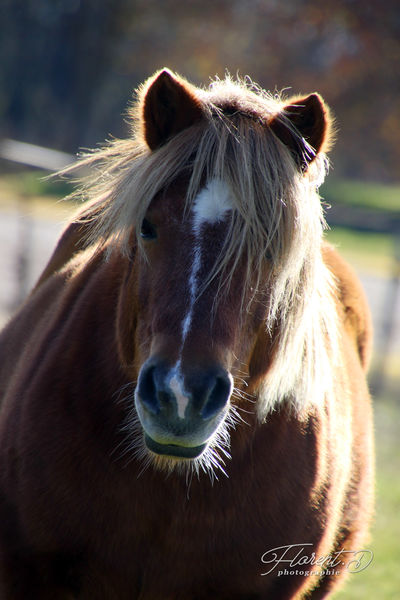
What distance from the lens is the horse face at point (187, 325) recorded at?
74.4 inches

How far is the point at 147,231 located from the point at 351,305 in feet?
6.51

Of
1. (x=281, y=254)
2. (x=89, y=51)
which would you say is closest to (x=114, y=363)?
(x=281, y=254)

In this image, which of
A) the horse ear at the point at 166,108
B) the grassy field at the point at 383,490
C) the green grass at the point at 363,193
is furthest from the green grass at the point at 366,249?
the horse ear at the point at 166,108

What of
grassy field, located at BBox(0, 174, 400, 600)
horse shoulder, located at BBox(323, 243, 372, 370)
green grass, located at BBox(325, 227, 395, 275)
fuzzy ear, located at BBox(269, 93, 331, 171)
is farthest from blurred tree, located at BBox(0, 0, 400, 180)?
fuzzy ear, located at BBox(269, 93, 331, 171)

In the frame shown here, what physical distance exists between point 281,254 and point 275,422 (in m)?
0.70

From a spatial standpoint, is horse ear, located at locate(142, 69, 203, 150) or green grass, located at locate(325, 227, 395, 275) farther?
green grass, located at locate(325, 227, 395, 275)

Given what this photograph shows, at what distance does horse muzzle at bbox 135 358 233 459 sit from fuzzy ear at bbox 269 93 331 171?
34.8 inches

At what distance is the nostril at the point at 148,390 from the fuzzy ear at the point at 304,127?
0.95m

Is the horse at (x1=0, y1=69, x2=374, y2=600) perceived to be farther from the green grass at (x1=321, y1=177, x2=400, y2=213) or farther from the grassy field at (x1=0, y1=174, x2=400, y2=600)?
the green grass at (x1=321, y1=177, x2=400, y2=213)

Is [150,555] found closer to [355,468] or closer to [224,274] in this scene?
[224,274]

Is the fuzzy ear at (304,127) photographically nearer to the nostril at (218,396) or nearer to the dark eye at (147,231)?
the dark eye at (147,231)

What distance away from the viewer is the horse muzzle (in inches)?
73.4

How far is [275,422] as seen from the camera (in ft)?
8.32

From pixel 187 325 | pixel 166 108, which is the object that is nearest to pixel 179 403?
pixel 187 325
